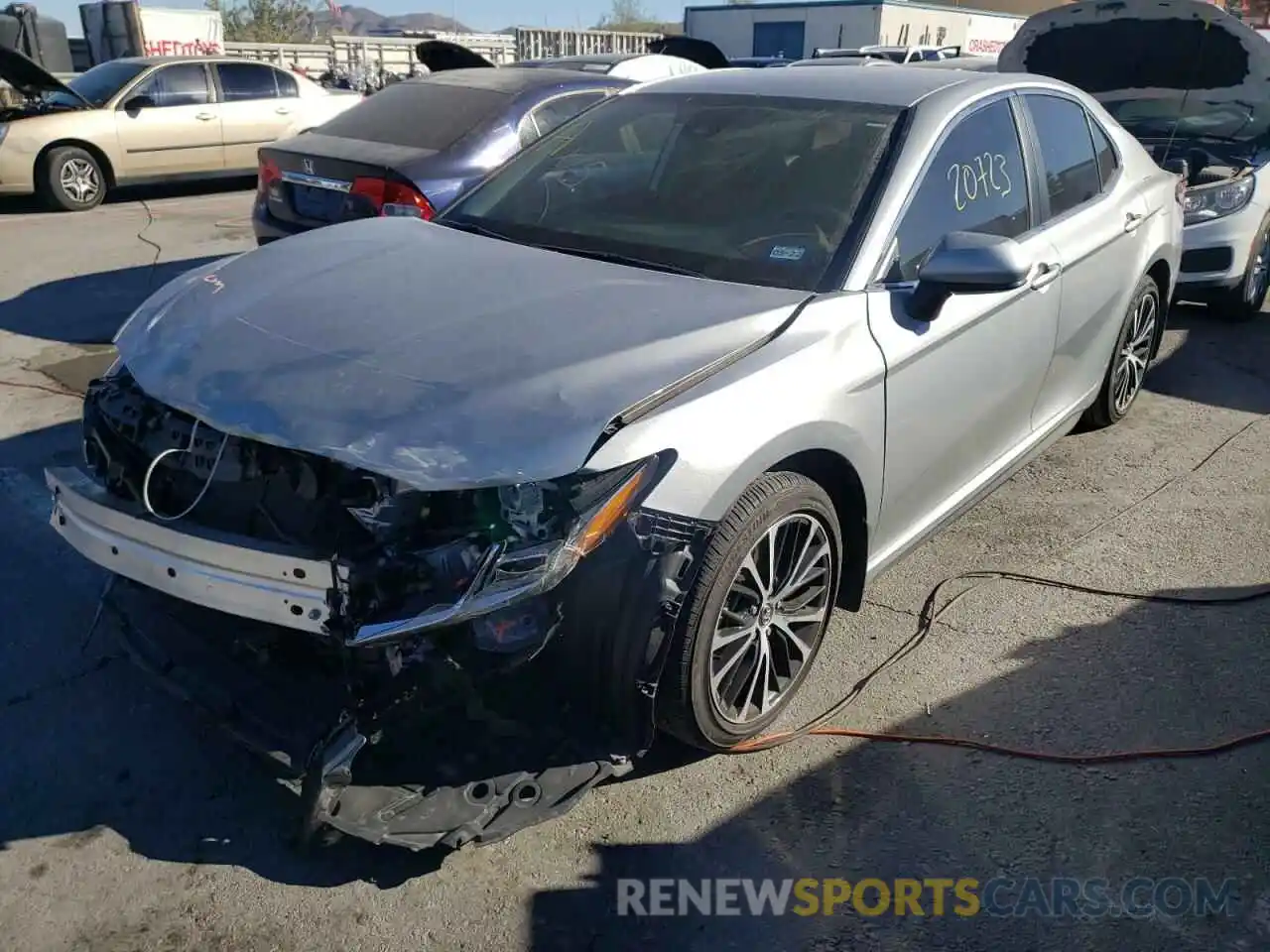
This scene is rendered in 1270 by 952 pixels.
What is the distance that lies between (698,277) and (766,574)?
0.92 meters

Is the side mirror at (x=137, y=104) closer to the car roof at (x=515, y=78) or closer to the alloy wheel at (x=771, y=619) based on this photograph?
the car roof at (x=515, y=78)

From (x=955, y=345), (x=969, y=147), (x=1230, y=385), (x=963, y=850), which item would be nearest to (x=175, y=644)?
(x=963, y=850)

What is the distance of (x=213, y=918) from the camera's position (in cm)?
247

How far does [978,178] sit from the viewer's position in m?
3.68

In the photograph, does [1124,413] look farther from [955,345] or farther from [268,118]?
[268,118]

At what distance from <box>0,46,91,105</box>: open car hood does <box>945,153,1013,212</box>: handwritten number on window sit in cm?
920

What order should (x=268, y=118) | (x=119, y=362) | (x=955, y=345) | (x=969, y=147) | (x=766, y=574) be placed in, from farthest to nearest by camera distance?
(x=268, y=118) → (x=969, y=147) → (x=955, y=345) → (x=119, y=362) → (x=766, y=574)

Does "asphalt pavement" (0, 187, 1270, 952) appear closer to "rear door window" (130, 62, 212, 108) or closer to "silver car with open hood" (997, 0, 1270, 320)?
"silver car with open hood" (997, 0, 1270, 320)

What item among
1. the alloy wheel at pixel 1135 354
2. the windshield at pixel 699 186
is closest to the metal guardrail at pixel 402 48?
the alloy wheel at pixel 1135 354

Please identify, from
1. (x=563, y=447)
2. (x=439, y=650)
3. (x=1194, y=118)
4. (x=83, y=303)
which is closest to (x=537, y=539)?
(x=563, y=447)

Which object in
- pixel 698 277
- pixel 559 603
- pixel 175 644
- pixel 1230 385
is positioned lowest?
pixel 1230 385

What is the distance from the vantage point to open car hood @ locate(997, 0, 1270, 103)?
21.8 feet

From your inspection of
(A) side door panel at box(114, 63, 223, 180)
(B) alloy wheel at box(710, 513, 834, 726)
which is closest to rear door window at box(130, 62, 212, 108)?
(A) side door panel at box(114, 63, 223, 180)

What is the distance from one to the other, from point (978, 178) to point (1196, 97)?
15.5 ft
